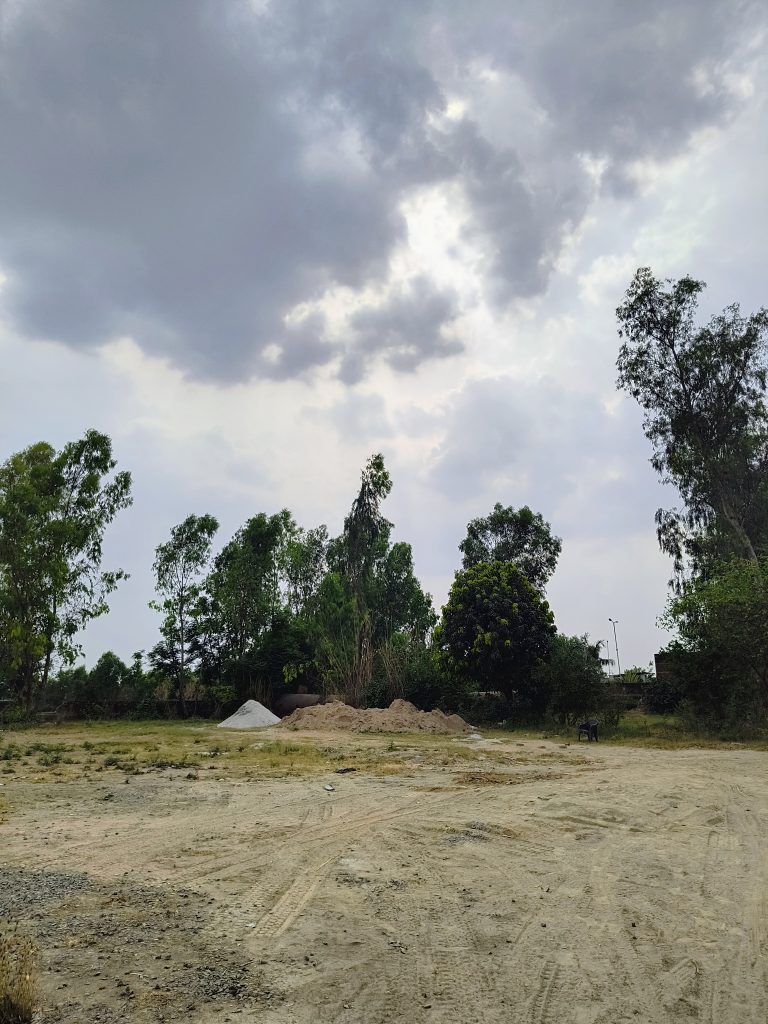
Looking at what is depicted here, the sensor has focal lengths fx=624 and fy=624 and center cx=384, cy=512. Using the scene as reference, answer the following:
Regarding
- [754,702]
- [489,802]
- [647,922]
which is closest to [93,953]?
[647,922]

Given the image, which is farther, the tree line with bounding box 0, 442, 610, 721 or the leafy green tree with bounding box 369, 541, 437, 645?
the leafy green tree with bounding box 369, 541, 437, 645

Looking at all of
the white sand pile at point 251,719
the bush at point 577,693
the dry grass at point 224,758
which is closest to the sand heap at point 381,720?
the white sand pile at point 251,719

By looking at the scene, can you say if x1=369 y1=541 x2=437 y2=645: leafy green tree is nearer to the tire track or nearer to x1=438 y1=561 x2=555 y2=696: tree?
x1=438 y1=561 x2=555 y2=696: tree

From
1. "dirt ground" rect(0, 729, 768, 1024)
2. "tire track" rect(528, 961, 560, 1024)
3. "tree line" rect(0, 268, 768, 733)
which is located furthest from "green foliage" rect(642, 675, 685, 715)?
"tire track" rect(528, 961, 560, 1024)

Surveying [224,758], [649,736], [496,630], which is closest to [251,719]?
[496,630]

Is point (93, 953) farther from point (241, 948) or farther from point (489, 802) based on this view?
point (489, 802)

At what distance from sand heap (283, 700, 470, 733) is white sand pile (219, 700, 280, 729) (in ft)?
7.19

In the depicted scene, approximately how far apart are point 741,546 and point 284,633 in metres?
21.0

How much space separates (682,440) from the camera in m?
23.7

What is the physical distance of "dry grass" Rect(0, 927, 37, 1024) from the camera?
2459 millimetres

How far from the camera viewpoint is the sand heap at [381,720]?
67.0ft

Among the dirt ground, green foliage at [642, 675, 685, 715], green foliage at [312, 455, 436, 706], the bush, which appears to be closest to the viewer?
the dirt ground

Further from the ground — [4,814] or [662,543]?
[662,543]

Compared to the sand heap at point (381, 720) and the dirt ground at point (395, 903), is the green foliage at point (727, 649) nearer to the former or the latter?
the sand heap at point (381, 720)
